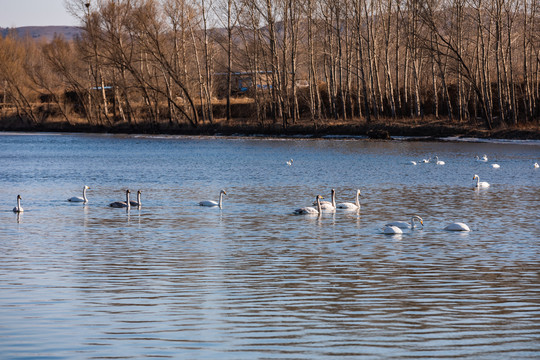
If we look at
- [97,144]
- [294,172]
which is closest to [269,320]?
[294,172]

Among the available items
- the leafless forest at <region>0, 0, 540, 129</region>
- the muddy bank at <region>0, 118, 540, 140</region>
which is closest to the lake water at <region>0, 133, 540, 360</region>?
the muddy bank at <region>0, 118, 540, 140</region>

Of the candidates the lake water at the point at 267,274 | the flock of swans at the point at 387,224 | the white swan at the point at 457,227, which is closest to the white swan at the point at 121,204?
the lake water at the point at 267,274

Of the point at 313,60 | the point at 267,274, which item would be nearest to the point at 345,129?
the point at 313,60

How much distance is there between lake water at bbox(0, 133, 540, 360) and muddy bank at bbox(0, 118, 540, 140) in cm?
2938

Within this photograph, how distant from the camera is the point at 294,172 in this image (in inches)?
1453

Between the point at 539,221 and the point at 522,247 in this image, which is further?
the point at 539,221

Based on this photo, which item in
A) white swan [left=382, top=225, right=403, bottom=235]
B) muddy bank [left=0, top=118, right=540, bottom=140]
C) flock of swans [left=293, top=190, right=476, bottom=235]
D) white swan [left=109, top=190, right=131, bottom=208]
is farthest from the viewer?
muddy bank [left=0, top=118, right=540, bottom=140]

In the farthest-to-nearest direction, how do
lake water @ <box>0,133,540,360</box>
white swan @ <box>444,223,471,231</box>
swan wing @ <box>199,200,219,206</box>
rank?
swan wing @ <box>199,200,219,206</box> → white swan @ <box>444,223,471,231</box> → lake water @ <box>0,133,540,360</box>

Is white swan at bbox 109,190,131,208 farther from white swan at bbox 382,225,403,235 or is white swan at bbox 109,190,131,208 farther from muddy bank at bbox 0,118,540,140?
muddy bank at bbox 0,118,540,140

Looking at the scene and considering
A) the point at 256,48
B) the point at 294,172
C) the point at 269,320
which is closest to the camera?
the point at 269,320

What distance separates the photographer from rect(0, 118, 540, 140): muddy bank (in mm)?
58219

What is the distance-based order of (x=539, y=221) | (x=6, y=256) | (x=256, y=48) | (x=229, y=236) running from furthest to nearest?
(x=256, y=48)
(x=539, y=221)
(x=229, y=236)
(x=6, y=256)

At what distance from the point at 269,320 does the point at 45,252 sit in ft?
22.7

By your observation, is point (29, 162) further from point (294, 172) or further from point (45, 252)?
point (45, 252)
